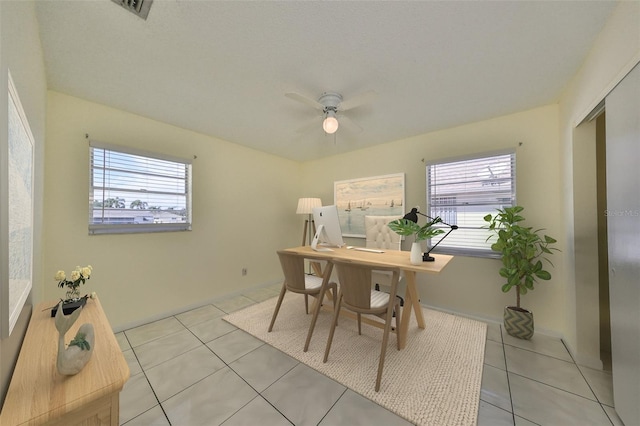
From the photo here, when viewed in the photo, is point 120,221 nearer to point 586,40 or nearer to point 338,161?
point 338,161

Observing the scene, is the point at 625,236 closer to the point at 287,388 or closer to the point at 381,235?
the point at 381,235

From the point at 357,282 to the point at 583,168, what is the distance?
212 centimetres

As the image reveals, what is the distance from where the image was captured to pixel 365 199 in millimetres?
3715

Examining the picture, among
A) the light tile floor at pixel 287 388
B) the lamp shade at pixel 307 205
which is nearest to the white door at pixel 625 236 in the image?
the light tile floor at pixel 287 388

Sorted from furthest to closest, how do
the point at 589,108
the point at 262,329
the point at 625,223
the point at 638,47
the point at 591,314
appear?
the point at 262,329
the point at 591,314
the point at 589,108
the point at 625,223
the point at 638,47

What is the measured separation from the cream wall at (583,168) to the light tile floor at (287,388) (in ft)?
0.90

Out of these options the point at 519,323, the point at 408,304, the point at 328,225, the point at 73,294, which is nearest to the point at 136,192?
the point at 73,294

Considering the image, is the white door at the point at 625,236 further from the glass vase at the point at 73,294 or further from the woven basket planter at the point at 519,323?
the glass vase at the point at 73,294

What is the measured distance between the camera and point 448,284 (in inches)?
113

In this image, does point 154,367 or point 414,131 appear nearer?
point 154,367

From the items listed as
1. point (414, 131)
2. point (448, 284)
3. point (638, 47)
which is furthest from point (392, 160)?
point (638, 47)

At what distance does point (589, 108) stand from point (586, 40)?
0.45 m

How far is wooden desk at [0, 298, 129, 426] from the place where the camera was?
0.65m

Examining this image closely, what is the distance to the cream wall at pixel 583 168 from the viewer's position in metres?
1.39
